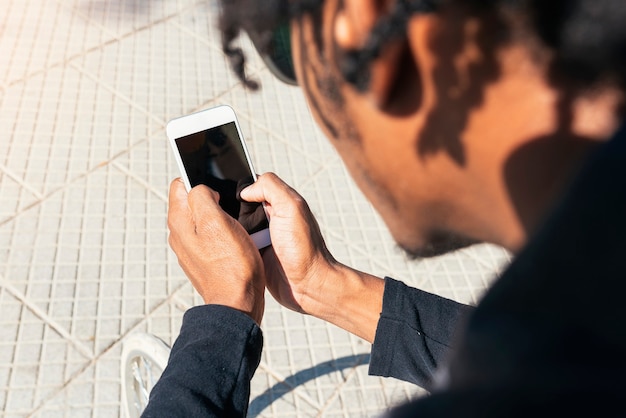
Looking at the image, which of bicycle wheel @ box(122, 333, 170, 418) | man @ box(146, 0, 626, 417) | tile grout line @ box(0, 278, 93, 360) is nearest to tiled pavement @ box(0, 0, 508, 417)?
tile grout line @ box(0, 278, 93, 360)

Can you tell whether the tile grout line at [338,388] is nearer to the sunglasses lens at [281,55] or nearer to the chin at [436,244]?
the chin at [436,244]

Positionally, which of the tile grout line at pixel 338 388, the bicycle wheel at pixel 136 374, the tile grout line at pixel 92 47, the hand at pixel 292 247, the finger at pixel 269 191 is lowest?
the tile grout line at pixel 338 388

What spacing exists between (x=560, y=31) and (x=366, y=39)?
202mm

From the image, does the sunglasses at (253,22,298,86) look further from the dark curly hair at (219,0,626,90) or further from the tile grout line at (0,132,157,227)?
the tile grout line at (0,132,157,227)

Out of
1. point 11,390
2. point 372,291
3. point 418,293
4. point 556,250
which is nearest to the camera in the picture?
point 556,250

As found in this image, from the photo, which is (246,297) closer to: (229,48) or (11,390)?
(229,48)

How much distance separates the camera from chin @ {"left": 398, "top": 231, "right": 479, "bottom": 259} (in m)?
0.95

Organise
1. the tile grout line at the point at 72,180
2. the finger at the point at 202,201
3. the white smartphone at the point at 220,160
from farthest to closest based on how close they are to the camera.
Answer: the tile grout line at the point at 72,180
the white smartphone at the point at 220,160
the finger at the point at 202,201

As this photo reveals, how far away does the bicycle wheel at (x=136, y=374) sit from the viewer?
70.1 inches

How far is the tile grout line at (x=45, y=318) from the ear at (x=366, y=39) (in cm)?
186

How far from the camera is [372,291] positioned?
1.65 meters

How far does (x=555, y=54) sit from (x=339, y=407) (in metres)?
1.91

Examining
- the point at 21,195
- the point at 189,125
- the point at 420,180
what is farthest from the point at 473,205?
the point at 21,195

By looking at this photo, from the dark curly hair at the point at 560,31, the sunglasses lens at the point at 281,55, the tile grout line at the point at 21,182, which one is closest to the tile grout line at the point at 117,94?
the tile grout line at the point at 21,182
